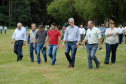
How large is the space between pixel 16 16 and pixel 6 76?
80.1 meters

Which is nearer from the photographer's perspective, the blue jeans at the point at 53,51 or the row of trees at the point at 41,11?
the blue jeans at the point at 53,51

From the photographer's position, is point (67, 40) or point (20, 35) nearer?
point (67, 40)

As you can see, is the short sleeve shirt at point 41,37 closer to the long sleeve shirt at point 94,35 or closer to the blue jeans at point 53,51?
the blue jeans at point 53,51

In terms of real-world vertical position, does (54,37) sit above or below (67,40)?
above

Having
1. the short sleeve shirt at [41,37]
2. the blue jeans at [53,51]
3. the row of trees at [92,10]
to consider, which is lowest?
the blue jeans at [53,51]

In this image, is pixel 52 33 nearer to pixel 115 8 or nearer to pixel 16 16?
pixel 115 8

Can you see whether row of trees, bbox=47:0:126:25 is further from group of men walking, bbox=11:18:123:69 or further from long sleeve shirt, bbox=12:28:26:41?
group of men walking, bbox=11:18:123:69

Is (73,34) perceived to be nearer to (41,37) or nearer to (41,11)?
(41,37)

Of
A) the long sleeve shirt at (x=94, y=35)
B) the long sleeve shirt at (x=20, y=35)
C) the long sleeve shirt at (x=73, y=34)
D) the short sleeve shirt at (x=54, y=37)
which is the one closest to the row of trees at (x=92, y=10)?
the long sleeve shirt at (x=20, y=35)

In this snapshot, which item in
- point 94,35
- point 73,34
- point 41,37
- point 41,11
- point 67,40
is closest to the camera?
point 94,35

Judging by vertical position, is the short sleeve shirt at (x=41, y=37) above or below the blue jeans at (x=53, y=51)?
above

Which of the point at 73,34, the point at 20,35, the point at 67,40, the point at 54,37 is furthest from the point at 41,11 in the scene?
the point at 73,34

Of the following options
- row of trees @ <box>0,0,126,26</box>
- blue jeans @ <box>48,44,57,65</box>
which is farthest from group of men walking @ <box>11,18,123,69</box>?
row of trees @ <box>0,0,126,26</box>

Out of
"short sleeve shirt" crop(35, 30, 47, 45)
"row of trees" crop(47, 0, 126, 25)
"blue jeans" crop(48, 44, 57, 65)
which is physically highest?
"row of trees" crop(47, 0, 126, 25)
